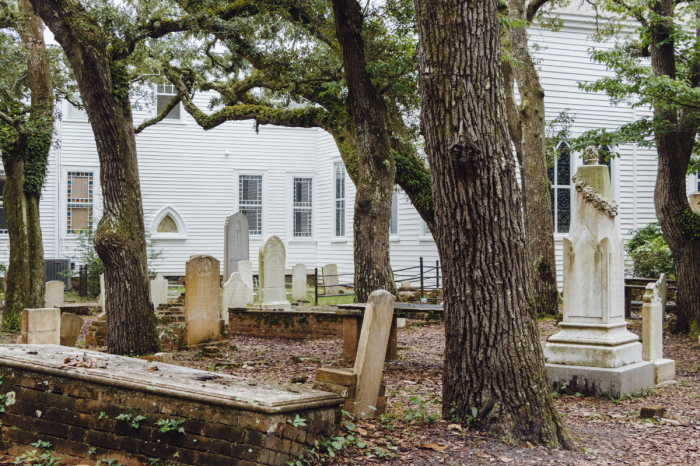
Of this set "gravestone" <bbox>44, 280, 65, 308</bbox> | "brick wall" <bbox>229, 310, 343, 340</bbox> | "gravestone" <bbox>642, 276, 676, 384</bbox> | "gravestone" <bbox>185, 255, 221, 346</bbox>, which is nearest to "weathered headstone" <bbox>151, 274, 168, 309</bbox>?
"gravestone" <bbox>44, 280, 65, 308</bbox>

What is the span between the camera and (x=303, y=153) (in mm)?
25234

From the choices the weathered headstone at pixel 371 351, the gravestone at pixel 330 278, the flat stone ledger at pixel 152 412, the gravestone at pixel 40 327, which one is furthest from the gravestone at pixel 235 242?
the weathered headstone at pixel 371 351

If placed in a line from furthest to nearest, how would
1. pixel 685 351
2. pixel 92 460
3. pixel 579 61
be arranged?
1. pixel 579 61
2. pixel 685 351
3. pixel 92 460

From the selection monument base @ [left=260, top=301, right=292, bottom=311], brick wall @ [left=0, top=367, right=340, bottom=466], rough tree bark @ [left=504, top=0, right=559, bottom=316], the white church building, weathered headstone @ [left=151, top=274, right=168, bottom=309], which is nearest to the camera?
brick wall @ [left=0, top=367, right=340, bottom=466]

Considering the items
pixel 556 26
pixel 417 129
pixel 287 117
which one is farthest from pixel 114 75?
pixel 556 26

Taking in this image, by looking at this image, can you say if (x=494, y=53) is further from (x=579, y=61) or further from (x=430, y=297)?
(x=579, y=61)

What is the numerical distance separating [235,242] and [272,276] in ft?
13.5

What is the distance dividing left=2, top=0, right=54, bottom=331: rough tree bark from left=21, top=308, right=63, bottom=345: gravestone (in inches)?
236

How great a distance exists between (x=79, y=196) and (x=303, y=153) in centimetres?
858

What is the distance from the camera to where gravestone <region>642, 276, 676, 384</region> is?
26.1 feet

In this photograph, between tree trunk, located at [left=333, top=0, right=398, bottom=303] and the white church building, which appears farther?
the white church building

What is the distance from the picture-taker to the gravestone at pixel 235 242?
724 inches

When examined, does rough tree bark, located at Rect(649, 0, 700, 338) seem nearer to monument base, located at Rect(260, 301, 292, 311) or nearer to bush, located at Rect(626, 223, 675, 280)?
bush, located at Rect(626, 223, 675, 280)

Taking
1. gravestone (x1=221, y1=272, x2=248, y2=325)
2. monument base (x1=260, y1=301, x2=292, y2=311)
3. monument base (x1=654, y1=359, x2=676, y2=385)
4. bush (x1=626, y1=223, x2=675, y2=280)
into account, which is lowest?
monument base (x1=654, y1=359, x2=676, y2=385)
